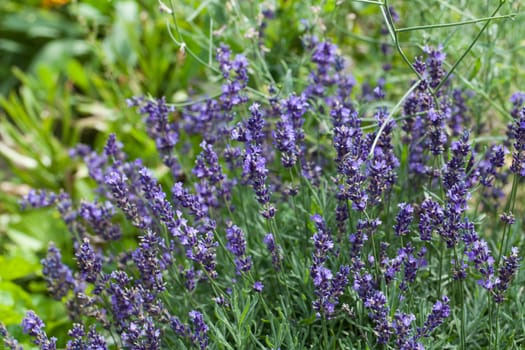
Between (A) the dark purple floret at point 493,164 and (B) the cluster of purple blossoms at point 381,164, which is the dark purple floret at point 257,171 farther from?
(A) the dark purple floret at point 493,164

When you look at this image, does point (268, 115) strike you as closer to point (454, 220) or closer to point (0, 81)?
point (454, 220)

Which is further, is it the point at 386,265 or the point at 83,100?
the point at 83,100

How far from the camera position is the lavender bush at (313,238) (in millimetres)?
1955

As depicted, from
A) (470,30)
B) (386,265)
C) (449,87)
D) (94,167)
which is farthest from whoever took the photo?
(470,30)

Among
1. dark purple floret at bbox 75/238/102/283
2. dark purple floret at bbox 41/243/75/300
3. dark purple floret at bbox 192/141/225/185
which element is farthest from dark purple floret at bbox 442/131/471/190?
dark purple floret at bbox 41/243/75/300

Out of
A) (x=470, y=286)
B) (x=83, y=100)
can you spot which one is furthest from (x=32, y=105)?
(x=470, y=286)

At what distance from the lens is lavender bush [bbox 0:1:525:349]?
1.96 m

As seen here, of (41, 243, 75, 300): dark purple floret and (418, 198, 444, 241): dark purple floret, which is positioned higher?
(41, 243, 75, 300): dark purple floret

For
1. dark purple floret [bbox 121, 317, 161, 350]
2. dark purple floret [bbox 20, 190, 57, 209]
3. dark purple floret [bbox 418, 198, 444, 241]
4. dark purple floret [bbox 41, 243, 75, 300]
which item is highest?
dark purple floret [bbox 20, 190, 57, 209]

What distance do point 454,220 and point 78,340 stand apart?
1.25m

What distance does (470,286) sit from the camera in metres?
2.58

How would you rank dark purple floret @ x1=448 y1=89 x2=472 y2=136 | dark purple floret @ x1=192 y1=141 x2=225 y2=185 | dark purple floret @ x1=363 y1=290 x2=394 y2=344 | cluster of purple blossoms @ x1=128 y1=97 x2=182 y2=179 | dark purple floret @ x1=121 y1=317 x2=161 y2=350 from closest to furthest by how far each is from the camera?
dark purple floret @ x1=363 y1=290 x2=394 y2=344, dark purple floret @ x1=121 y1=317 x2=161 y2=350, dark purple floret @ x1=192 y1=141 x2=225 y2=185, cluster of purple blossoms @ x1=128 y1=97 x2=182 y2=179, dark purple floret @ x1=448 y1=89 x2=472 y2=136

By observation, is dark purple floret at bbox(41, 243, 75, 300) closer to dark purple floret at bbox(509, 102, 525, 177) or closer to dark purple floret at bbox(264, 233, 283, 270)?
dark purple floret at bbox(264, 233, 283, 270)

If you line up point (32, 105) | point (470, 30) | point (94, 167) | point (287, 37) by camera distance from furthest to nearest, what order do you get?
1. point (32, 105)
2. point (287, 37)
3. point (470, 30)
4. point (94, 167)
